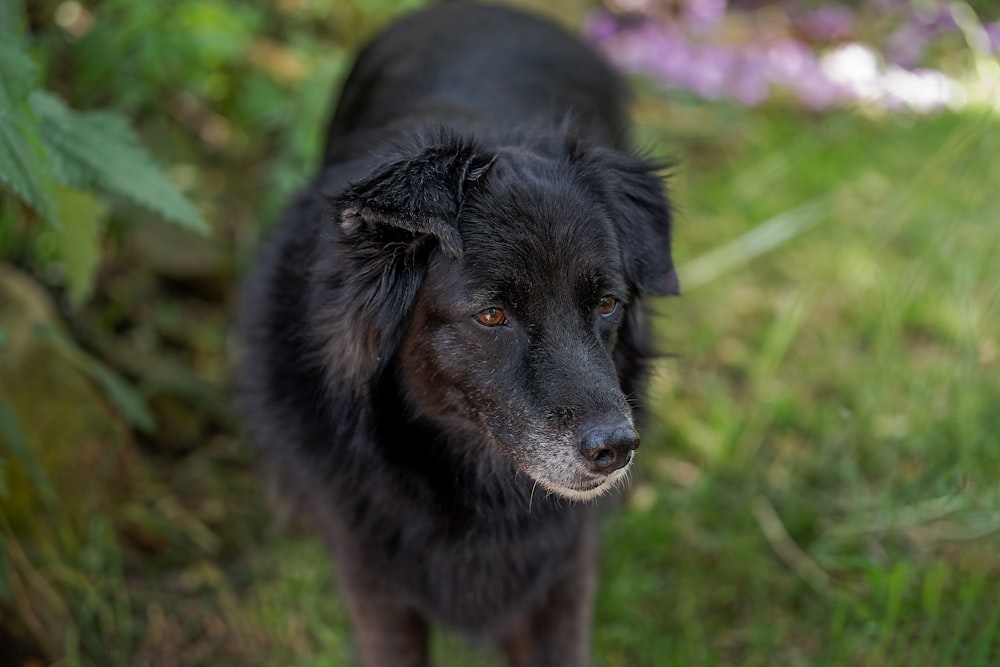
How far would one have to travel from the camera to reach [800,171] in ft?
18.0

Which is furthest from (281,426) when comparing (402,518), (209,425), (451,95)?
(209,425)

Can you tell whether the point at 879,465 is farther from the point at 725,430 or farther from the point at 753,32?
the point at 753,32

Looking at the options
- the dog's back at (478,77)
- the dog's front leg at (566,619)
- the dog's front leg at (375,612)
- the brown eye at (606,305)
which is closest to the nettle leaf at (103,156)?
the dog's back at (478,77)

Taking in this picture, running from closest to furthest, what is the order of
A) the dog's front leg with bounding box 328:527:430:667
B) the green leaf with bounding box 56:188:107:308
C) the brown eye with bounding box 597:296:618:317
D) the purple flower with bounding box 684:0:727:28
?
1. the brown eye with bounding box 597:296:618:317
2. the dog's front leg with bounding box 328:527:430:667
3. the green leaf with bounding box 56:188:107:308
4. the purple flower with bounding box 684:0:727:28

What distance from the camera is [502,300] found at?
2.10 meters

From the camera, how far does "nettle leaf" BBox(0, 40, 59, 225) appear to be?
6.50 feet

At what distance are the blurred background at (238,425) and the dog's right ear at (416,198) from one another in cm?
70

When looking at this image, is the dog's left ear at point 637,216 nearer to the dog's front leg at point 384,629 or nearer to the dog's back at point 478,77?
the dog's back at point 478,77

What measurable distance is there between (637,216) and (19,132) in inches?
56.9

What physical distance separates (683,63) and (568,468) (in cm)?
449

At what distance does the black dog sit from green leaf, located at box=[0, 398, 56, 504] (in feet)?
2.11

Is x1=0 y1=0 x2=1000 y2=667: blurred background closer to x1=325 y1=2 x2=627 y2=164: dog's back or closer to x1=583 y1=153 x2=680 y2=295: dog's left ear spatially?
x1=583 y1=153 x2=680 y2=295: dog's left ear

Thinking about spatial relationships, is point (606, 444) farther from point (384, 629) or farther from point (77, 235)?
point (77, 235)

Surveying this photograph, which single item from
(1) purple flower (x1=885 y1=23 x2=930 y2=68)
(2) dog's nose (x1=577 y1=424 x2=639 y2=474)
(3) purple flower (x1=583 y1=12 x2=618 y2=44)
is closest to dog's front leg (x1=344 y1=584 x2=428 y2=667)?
(2) dog's nose (x1=577 y1=424 x2=639 y2=474)
